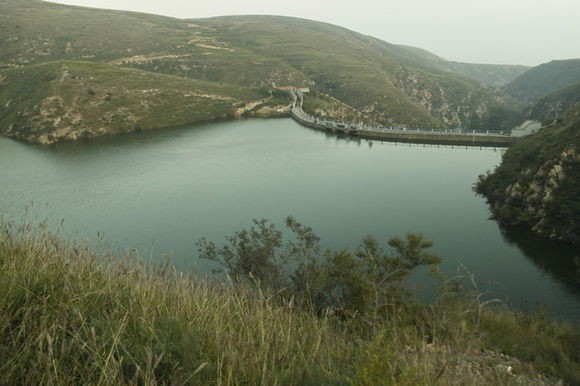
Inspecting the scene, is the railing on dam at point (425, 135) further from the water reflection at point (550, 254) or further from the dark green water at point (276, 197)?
the water reflection at point (550, 254)

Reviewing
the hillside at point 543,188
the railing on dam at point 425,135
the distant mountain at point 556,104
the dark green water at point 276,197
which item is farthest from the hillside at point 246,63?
the hillside at point 543,188

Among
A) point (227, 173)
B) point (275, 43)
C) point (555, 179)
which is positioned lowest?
point (227, 173)

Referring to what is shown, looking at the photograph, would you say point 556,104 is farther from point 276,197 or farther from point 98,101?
point 98,101

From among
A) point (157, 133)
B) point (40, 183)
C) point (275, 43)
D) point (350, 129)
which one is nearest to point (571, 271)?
point (40, 183)

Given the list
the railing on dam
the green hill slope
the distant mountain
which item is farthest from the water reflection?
the distant mountain

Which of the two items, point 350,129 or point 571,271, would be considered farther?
point 350,129

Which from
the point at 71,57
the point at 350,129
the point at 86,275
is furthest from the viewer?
the point at 71,57

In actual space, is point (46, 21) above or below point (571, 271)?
above

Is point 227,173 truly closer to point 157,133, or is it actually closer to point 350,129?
point 157,133
